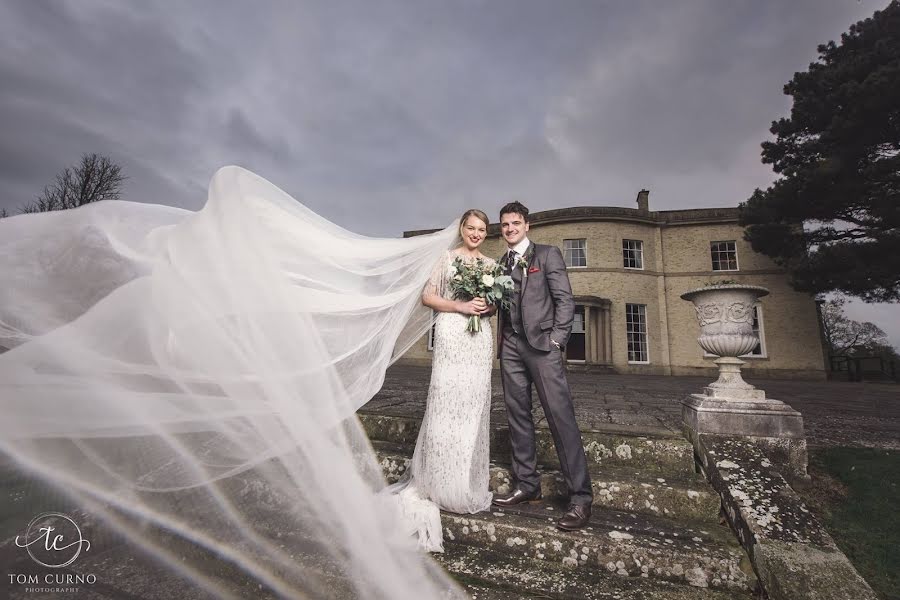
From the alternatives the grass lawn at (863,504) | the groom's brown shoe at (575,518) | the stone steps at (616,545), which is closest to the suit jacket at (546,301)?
the groom's brown shoe at (575,518)

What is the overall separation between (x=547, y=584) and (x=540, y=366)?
1.22 meters

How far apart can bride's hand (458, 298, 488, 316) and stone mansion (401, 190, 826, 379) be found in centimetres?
1448

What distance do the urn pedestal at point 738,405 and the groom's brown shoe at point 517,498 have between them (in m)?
1.57

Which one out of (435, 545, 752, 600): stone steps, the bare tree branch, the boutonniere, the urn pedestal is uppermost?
the bare tree branch

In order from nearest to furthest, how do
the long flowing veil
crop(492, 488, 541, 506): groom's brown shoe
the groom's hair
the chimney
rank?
the long flowing veil → crop(492, 488, 541, 506): groom's brown shoe → the groom's hair → the chimney

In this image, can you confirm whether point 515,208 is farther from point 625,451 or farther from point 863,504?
point 863,504

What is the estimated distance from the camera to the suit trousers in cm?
257

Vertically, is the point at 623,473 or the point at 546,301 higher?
the point at 546,301

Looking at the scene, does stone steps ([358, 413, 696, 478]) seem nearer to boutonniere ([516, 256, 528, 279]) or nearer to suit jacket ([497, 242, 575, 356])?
suit jacket ([497, 242, 575, 356])

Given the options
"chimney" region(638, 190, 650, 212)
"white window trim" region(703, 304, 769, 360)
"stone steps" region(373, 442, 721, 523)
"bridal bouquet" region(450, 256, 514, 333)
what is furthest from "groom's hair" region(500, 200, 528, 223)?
"chimney" region(638, 190, 650, 212)

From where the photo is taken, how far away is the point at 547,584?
2086mm

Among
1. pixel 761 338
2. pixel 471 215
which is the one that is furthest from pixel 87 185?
pixel 761 338

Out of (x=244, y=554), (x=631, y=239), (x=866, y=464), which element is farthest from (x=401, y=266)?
(x=631, y=239)

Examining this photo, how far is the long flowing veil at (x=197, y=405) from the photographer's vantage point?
1.82 metres
